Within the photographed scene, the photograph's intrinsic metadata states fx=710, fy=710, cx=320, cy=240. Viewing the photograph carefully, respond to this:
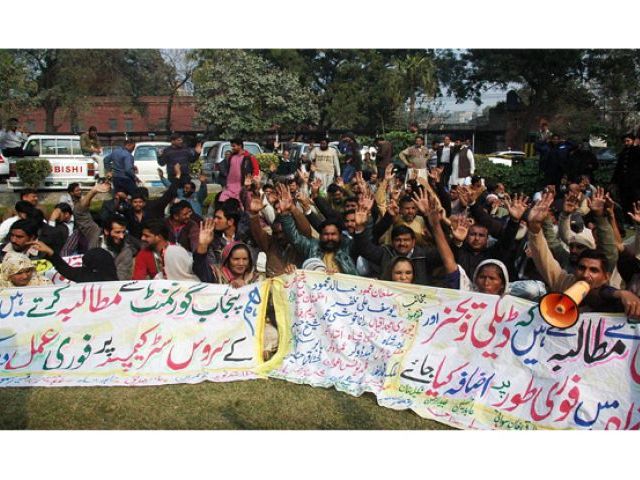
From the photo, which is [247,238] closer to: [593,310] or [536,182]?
[593,310]

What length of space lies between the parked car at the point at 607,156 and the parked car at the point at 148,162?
11.0 m

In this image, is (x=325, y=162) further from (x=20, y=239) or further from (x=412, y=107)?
(x=412, y=107)

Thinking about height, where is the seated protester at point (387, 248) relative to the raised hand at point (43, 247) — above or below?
above

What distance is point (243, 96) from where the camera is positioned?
95.9 feet

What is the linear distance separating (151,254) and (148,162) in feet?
44.2

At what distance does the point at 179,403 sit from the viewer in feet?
17.5

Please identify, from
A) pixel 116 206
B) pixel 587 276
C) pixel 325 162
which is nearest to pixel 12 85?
pixel 325 162

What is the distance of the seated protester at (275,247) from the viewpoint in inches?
271

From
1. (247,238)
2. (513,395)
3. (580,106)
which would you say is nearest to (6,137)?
(247,238)

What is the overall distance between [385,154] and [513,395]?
10384 mm

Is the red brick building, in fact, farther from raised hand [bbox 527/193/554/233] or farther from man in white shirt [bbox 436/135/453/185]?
raised hand [bbox 527/193/554/233]

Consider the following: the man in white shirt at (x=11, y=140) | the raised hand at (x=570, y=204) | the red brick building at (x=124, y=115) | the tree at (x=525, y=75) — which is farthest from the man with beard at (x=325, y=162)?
the red brick building at (x=124, y=115)

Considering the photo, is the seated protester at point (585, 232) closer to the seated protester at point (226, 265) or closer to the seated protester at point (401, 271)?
the seated protester at point (401, 271)

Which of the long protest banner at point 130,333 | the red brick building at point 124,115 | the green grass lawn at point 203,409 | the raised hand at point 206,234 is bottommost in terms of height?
Result: the green grass lawn at point 203,409
